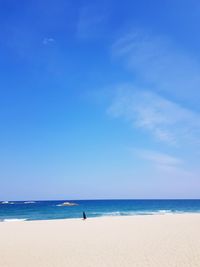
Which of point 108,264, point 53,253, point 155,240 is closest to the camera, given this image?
point 108,264

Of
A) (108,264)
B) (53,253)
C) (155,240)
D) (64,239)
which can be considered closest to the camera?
(108,264)

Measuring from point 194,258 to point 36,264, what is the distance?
6.09 m

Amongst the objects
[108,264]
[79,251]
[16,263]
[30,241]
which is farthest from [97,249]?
[30,241]

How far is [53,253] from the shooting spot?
42.3 feet

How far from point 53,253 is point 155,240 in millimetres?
5802

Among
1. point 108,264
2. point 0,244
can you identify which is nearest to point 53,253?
point 108,264

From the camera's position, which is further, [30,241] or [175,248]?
[30,241]

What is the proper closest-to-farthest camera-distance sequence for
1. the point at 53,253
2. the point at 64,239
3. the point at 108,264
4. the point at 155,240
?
the point at 108,264 < the point at 53,253 < the point at 155,240 < the point at 64,239

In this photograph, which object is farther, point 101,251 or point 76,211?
point 76,211

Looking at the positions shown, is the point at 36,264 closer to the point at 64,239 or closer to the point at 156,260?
the point at 156,260

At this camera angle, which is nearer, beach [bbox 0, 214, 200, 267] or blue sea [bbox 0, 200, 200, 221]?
beach [bbox 0, 214, 200, 267]

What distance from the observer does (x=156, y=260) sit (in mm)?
10977

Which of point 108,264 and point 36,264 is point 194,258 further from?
point 36,264

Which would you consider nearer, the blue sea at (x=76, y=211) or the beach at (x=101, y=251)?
the beach at (x=101, y=251)
